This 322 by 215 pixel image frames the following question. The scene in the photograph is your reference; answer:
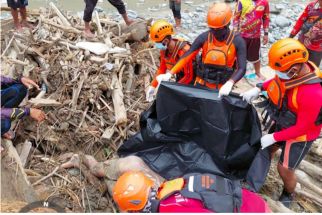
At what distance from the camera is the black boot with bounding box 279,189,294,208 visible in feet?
12.4

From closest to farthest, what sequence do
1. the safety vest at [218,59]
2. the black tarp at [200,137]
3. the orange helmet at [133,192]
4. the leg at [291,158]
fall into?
the orange helmet at [133,192] → the leg at [291,158] → the black tarp at [200,137] → the safety vest at [218,59]

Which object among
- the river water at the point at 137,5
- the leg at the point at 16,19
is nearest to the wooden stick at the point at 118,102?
the leg at the point at 16,19

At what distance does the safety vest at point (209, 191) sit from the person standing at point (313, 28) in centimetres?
297

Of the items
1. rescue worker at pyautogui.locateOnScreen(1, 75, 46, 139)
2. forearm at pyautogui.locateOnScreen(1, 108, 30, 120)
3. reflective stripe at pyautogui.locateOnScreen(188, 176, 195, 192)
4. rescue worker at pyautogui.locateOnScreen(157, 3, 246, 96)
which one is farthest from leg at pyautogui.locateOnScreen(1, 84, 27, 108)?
reflective stripe at pyautogui.locateOnScreen(188, 176, 195, 192)

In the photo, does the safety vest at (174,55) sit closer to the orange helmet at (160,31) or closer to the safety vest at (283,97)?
the orange helmet at (160,31)

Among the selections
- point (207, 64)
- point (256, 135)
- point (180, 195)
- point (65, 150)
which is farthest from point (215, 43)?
point (65, 150)

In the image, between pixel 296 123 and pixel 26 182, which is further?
pixel 26 182

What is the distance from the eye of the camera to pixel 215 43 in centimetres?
403

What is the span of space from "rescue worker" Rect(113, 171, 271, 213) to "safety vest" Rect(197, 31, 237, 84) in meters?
1.50

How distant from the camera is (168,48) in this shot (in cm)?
433

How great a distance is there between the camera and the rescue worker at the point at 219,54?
153 inches

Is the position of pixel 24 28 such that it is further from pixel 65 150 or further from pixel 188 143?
pixel 188 143

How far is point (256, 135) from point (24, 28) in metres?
4.44

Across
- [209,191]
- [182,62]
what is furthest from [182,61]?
[209,191]
